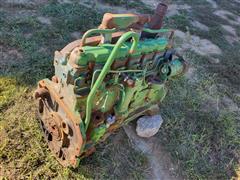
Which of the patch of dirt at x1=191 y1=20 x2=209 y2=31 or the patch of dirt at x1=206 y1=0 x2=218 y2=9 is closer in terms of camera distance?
the patch of dirt at x1=191 y1=20 x2=209 y2=31

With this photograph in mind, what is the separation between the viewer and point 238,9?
8.54 metres

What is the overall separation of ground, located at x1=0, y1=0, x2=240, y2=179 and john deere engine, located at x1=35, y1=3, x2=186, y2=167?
312mm

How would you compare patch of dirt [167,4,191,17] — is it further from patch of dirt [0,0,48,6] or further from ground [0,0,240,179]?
patch of dirt [0,0,48,6]

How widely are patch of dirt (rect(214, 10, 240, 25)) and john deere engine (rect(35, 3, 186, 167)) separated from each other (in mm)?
5086

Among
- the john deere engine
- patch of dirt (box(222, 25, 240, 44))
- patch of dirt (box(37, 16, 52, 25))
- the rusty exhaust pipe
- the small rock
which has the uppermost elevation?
the rusty exhaust pipe

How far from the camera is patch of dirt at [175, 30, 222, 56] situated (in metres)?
5.84

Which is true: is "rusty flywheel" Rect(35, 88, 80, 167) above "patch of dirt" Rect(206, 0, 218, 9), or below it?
above

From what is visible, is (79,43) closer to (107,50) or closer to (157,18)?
(107,50)

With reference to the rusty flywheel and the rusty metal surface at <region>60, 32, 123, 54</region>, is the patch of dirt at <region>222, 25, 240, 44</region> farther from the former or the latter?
the rusty flywheel

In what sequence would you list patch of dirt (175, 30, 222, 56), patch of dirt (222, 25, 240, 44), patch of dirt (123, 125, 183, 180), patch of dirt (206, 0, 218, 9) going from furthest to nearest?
patch of dirt (206, 0, 218, 9) → patch of dirt (222, 25, 240, 44) → patch of dirt (175, 30, 222, 56) → patch of dirt (123, 125, 183, 180)

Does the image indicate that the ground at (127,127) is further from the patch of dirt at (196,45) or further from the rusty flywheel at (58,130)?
the rusty flywheel at (58,130)

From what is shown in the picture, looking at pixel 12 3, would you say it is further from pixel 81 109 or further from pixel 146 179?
pixel 146 179

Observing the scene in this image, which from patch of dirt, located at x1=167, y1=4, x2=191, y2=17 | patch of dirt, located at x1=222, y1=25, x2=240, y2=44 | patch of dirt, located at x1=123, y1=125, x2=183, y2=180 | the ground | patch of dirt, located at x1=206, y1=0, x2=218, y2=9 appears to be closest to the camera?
the ground

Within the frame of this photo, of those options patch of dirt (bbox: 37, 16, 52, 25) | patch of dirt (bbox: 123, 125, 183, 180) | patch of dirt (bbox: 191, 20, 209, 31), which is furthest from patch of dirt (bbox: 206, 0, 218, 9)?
patch of dirt (bbox: 123, 125, 183, 180)
